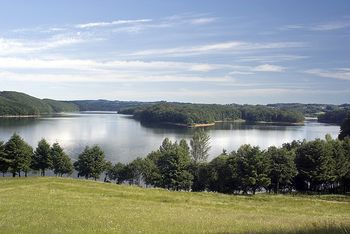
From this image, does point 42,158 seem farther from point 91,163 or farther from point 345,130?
point 345,130

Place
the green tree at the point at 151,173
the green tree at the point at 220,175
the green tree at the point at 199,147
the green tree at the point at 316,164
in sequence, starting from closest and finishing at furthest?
the green tree at the point at 316,164
the green tree at the point at 220,175
the green tree at the point at 151,173
the green tree at the point at 199,147

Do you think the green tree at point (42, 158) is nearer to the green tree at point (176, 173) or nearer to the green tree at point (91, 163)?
the green tree at point (91, 163)

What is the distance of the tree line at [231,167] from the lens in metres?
76.4

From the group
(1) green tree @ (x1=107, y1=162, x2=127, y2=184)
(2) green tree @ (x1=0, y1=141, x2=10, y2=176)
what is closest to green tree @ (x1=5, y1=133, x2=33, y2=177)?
(2) green tree @ (x1=0, y1=141, x2=10, y2=176)

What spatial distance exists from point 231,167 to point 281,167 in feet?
29.8

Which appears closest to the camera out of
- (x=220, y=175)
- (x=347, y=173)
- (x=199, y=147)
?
(x=220, y=175)

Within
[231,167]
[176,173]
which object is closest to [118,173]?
[176,173]

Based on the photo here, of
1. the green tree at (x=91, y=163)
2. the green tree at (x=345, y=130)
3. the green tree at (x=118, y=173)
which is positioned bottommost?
the green tree at (x=118, y=173)

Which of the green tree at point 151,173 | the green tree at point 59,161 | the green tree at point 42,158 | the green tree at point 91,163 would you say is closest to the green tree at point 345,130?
the green tree at point 151,173

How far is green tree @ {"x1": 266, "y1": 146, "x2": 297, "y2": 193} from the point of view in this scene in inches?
3017

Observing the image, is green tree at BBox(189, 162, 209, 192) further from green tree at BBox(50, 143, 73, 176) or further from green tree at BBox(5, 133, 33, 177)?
green tree at BBox(5, 133, 33, 177)

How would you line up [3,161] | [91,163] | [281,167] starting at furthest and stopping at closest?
[91,163] → [3,161] → [281,167]

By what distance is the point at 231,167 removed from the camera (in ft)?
250

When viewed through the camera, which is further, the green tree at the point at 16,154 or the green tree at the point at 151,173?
the green tree at the point at 151,173
